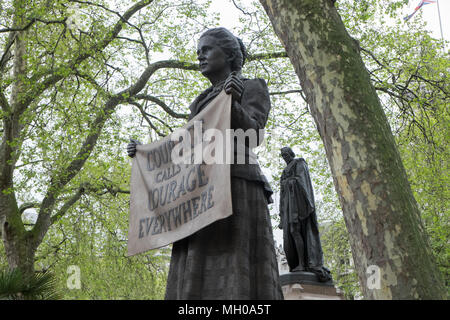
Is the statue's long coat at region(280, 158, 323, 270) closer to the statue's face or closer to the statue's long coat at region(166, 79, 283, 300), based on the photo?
the statue's long coat at region(166, 79, 283, 300)

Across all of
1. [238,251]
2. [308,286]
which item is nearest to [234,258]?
[238,251]

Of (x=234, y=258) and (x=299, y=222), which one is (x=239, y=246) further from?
(x=299, y=222)

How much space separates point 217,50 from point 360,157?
1381 millimetres

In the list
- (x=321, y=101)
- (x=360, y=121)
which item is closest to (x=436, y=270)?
(x=360, y=121)

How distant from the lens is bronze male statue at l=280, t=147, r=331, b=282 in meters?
7.74

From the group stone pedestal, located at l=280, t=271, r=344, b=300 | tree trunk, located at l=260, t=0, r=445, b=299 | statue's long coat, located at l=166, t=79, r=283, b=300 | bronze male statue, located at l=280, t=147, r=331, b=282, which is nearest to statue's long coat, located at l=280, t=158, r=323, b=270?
bronze male statue, located at l=280, t=147, r=331, b=282

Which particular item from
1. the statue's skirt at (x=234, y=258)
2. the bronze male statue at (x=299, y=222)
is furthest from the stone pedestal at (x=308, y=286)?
the statue's skirt at (x=234, y=258)

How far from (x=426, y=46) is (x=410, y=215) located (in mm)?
11326

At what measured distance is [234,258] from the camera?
2965 millimetres

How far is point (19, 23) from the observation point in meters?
11.8

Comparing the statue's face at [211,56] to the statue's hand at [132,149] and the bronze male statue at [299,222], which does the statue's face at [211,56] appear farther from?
the bronze male statue at [299,222]

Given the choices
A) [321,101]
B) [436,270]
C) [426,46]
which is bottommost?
[436,270]
